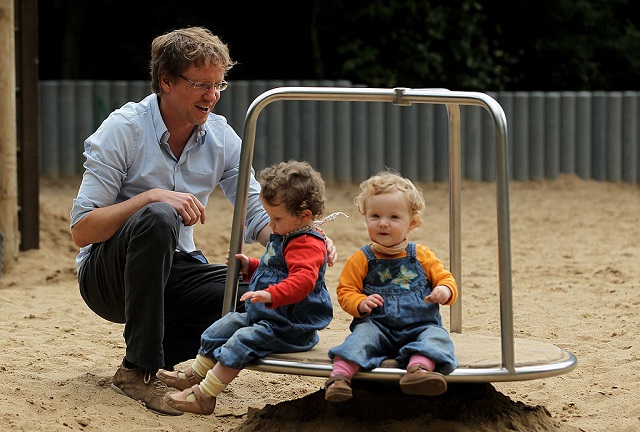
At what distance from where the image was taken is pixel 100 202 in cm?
358

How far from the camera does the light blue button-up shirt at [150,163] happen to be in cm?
358

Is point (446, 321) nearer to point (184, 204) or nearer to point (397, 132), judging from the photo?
point (184, 204)

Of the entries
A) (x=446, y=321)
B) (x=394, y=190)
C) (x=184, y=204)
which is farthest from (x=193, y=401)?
(x=446, y=321)

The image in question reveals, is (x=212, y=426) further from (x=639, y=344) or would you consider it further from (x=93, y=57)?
(x=93, y=57)

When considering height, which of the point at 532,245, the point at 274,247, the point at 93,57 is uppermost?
the point at 93,57

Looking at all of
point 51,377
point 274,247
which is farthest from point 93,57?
point 274,247

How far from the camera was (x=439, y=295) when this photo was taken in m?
2.97

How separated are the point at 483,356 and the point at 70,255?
4.49m

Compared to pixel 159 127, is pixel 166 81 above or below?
above

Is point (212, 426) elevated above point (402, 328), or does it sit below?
below

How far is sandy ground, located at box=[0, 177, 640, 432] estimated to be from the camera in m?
3.21

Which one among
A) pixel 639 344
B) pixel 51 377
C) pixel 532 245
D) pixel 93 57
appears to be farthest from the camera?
pixel 93 57

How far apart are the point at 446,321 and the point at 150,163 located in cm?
198

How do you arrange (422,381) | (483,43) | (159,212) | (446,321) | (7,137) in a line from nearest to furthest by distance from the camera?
(422,381)
(159,212)
(446,321)
(7,137)
(483,43)
